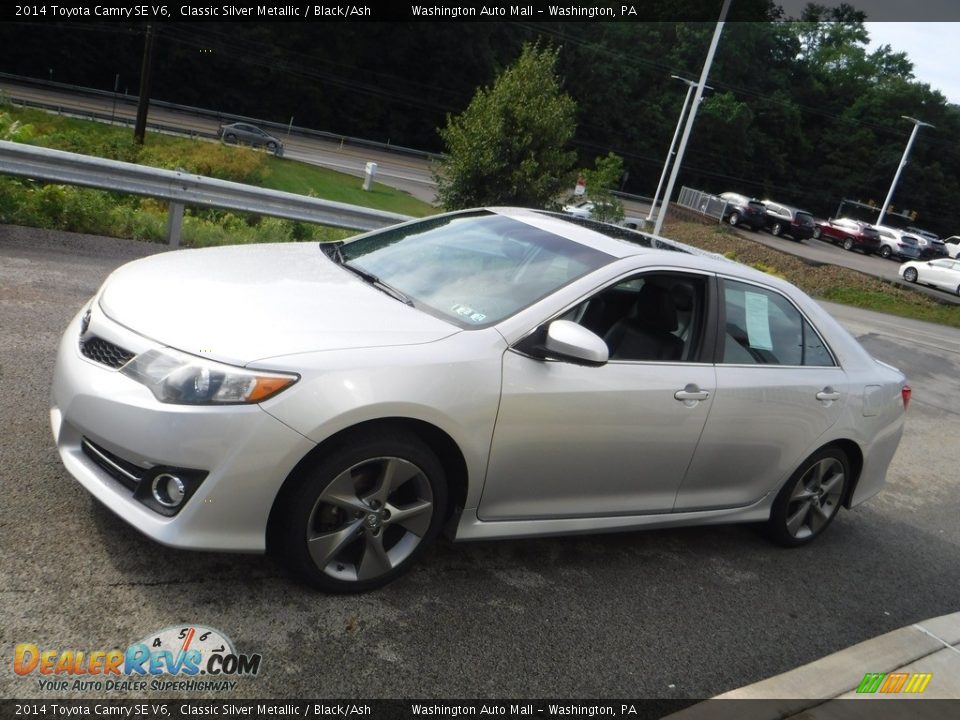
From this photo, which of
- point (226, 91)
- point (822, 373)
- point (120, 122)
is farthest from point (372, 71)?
point (822, 373)

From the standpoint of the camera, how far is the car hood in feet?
11.0

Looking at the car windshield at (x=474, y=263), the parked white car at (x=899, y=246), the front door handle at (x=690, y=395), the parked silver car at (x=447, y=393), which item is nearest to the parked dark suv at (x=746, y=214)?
the parked white car at (x=899, y=246)

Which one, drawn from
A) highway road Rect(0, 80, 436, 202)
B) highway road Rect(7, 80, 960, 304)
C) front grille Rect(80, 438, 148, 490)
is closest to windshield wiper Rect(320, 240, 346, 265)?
front grille Rect(80, 438, 148, 490)

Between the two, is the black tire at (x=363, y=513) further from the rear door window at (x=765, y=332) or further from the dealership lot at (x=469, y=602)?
the rear door window at (x=765, y=332)

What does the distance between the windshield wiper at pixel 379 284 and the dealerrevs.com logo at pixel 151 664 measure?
1658mm

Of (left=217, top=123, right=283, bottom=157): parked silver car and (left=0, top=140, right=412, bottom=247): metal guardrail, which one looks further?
(left=217, top=123, right=283, bottom=157): parked silver car

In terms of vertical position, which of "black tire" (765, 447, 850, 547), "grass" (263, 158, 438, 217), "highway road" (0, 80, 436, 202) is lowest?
"highway road" (0, 80, 436, 202)

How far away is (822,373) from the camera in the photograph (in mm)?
5031

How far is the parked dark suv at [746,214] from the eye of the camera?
45.7 metres

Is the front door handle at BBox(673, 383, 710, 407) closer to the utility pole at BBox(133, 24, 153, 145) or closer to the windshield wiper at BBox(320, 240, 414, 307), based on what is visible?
the windshield wiper at BBox(320, 240, 414, 307)

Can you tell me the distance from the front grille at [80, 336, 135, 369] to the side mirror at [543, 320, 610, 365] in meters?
1.68

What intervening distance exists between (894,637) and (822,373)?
149 cm

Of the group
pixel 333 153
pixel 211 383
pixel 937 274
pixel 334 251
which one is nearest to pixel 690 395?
pixel 334 251

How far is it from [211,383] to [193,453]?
0.85ft
